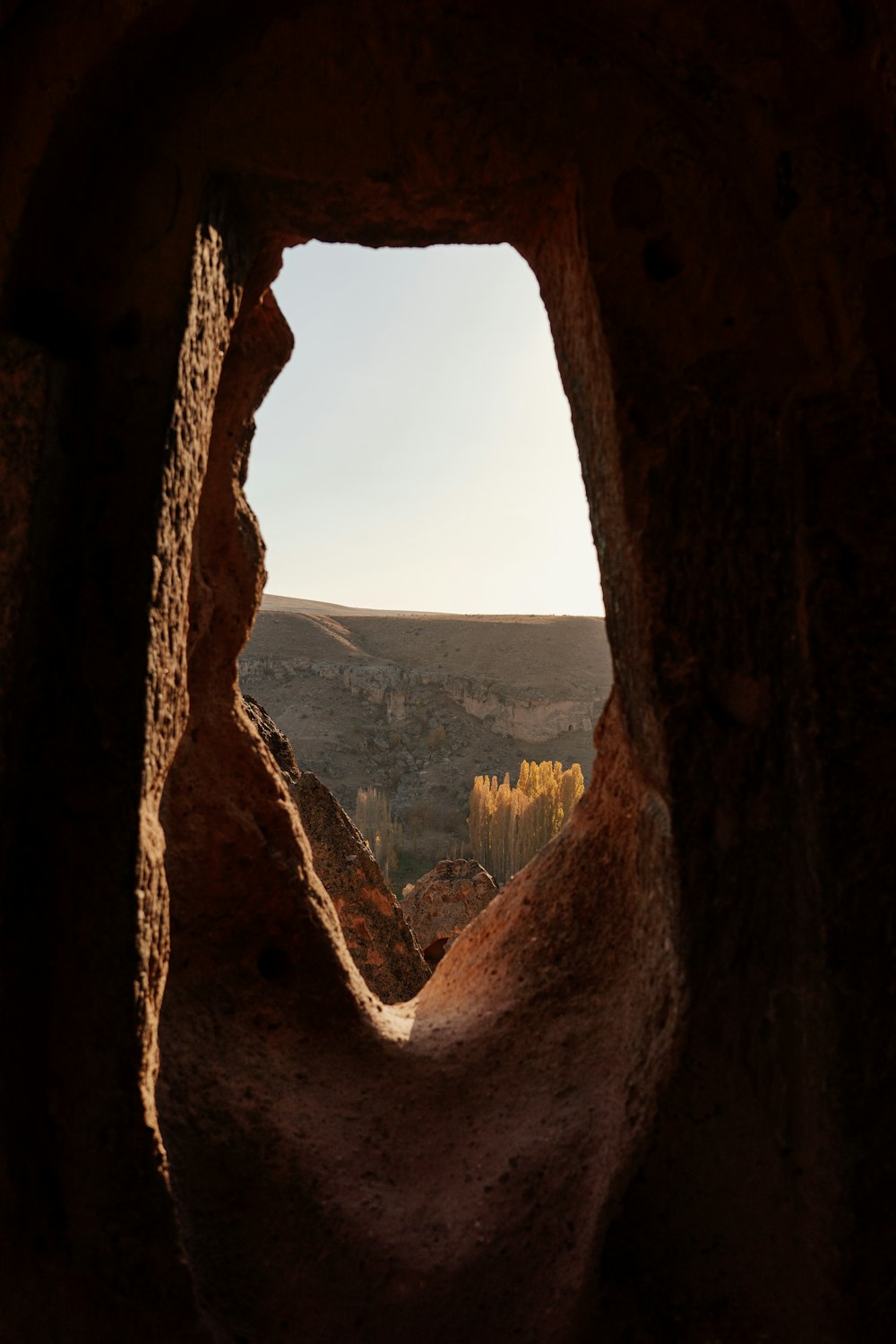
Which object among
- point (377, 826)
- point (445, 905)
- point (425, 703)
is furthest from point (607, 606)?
point (425, 703)

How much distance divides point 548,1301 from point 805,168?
2510 millimetres

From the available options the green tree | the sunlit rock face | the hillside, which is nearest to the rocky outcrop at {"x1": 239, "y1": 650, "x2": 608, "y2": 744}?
the hillside

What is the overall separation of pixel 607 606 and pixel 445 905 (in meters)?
6.77

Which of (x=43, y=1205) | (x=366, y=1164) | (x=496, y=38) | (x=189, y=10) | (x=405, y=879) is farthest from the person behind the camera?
(x=405, y=879)

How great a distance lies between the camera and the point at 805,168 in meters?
1.82

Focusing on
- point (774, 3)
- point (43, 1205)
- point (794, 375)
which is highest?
point (774, 3)

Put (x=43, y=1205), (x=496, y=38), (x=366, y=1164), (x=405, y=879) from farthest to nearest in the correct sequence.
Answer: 1. (x=405, y=879)
2. (x=366, y=1164)
3. (x=496, y=38)
4. (x=43, y=1205)

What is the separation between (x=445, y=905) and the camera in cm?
838

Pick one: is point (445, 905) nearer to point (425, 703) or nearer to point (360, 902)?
point (360, 902)

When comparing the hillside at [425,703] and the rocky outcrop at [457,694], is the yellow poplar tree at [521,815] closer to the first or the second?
the hillside at [425,703]

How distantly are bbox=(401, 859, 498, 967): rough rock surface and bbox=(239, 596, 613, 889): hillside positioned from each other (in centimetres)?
1498

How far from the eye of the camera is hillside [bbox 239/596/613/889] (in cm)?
2819

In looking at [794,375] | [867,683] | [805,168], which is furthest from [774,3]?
[867,683]

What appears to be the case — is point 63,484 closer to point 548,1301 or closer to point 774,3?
point 774,3
